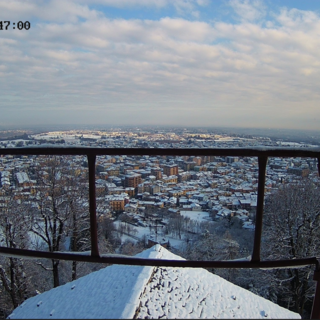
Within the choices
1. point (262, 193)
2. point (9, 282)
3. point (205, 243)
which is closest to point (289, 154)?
point (262, 193)

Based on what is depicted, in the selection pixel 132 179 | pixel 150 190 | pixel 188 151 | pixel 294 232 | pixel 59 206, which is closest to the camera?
pixel 188 151

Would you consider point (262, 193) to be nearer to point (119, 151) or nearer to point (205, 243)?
point (119, 151)

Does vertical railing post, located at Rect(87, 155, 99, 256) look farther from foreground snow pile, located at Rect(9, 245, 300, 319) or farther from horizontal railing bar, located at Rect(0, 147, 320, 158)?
foreground snow pile, located at Rect(9, 245, 300, 319)

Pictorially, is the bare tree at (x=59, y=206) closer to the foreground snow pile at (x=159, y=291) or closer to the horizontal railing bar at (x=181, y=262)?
the foreground snow pile at (x=159, y=291)

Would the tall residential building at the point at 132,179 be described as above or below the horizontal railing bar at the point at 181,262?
below

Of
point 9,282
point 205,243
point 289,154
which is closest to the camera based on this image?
point 289,154

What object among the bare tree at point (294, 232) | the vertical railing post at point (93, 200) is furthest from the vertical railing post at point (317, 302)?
the bare tree at point (294, 232)

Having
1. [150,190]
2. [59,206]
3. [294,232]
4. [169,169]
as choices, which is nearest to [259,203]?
[169,169]

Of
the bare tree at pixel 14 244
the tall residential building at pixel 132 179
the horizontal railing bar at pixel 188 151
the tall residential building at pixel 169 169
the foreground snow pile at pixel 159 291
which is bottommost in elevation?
the bare tree at pixel 14 244

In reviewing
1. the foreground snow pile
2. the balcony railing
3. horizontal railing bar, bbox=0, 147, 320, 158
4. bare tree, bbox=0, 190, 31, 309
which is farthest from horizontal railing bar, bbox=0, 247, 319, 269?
bare tree, bbox=0, 190, 31, 309

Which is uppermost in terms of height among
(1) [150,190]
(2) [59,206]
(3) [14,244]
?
(1) [150,190]

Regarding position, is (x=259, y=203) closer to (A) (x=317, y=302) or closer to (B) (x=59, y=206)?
(A) (x=317, y=302)
